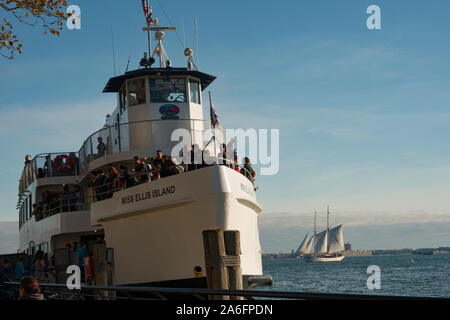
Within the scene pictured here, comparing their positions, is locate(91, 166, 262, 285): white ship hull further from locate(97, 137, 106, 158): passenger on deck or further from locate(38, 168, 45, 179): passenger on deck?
locate(38, 168, 45, 179): passenger on deck

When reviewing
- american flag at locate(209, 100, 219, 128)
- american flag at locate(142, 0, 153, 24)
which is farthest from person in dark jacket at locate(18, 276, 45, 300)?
american flag at locate(142, 0, 153, 24)

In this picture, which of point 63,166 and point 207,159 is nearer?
point 207,159

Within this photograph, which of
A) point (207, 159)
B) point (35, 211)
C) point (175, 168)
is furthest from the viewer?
point (35, 211)

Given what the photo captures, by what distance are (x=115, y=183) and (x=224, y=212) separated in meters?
4.36

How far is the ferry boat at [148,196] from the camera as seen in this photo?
15.8 meters

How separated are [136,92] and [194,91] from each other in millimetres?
2121

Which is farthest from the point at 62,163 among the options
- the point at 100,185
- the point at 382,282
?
the point at 382,282

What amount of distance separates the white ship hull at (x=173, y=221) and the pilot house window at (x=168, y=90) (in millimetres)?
5617

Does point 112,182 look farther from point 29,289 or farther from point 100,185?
point 29,289

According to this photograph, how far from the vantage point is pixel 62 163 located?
24719 millimetres

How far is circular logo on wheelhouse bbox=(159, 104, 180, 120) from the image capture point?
21984 mm

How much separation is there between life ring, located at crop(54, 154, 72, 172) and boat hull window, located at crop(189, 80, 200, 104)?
5895 millimetres

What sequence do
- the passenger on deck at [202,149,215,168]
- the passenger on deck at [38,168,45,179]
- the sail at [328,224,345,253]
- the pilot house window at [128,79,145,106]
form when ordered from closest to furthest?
the passenger on deck at [202,149,215,168]
the pilot house window at [128,79,145,106]
the passenger on deck at [38,168,45,179]
the sail at [328,224,345,253]

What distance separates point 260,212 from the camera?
2177 cm
